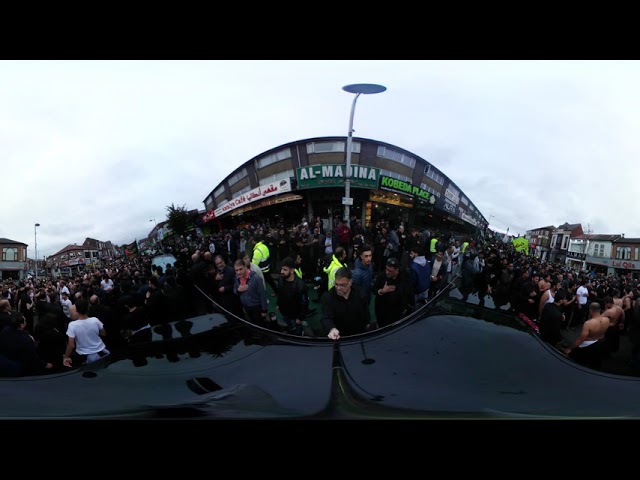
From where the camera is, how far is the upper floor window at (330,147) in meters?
2.54

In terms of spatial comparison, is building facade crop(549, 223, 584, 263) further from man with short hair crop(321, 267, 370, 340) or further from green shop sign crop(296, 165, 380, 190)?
man with short hair crop(321, 267, 370, 340)

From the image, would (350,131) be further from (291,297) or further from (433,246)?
(433,246)

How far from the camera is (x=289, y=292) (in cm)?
300

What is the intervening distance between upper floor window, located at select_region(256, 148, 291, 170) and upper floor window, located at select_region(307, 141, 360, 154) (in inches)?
8.0

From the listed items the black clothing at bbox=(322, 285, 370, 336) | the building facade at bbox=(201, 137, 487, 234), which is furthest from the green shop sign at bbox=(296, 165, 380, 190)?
the black clothing at bbox=(322, 285, 370, 336)

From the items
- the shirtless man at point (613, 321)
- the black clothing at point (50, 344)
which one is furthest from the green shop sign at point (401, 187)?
the black clothing at point (50, 344)

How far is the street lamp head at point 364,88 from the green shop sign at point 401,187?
0.82 meters

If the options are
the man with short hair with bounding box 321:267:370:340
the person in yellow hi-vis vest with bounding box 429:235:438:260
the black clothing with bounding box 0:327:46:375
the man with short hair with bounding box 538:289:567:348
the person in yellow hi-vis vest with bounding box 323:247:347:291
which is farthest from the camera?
the person in yellow hi-vis vest with bounding box 429:235:438:260

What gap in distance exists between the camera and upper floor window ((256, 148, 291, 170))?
257 centimetres

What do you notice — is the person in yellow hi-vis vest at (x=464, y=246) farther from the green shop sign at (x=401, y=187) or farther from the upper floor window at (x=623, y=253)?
the green shop sign at (x=401, y=187)

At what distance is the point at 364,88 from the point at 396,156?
0.74m

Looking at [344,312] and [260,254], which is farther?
[260,254]

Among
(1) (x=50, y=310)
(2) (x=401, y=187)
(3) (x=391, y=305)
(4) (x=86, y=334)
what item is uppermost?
(2) (x=401, y=187)

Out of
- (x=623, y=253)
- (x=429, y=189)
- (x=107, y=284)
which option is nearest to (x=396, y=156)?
(x=429, y=189)
